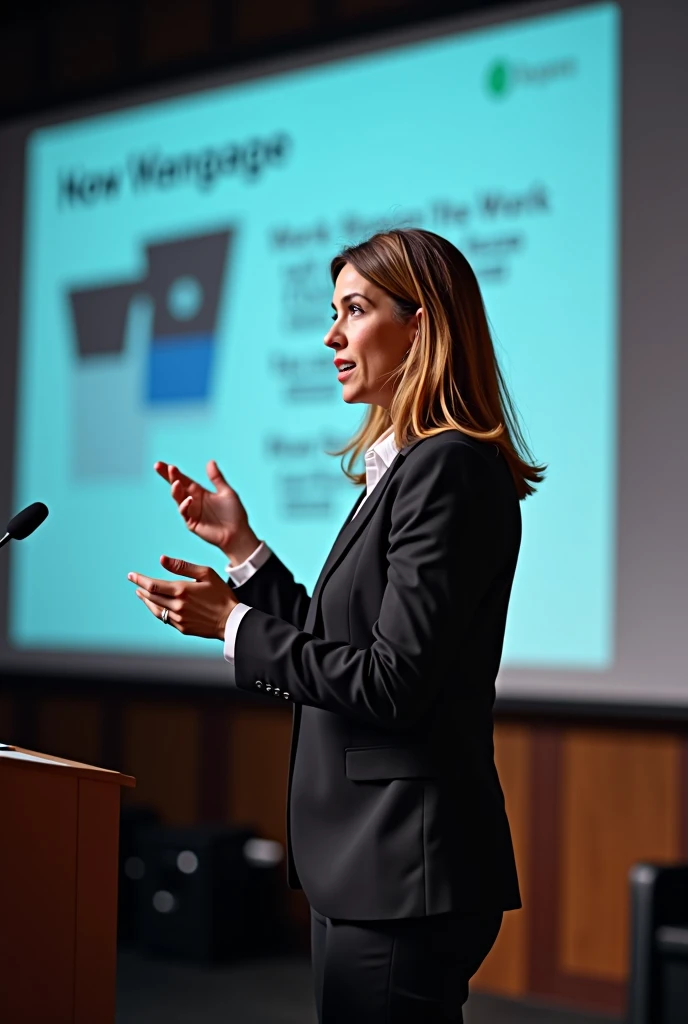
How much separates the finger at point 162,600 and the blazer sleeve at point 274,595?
0.28 metres

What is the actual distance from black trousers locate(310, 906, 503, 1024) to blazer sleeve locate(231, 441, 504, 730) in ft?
0.81

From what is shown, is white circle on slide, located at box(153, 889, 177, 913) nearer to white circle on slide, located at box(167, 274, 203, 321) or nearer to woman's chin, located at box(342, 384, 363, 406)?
white circle on slide, located at box(167, 274, 203, 321)

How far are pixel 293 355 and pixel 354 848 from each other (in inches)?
117

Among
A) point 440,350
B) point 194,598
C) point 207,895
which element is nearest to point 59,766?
point 194,598

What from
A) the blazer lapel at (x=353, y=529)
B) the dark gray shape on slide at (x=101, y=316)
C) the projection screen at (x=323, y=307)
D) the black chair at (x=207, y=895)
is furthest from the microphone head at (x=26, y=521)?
the dark gray shape on slide at (x=101, y=316)

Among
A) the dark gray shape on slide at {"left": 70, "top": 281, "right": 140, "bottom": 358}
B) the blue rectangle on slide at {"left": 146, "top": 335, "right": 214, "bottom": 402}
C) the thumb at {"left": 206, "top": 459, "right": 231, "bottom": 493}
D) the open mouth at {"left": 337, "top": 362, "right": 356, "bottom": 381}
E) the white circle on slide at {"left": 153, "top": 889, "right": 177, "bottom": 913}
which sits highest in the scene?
the dark gray shape on slide at {"left": 70, "top": 281, "right": 140, "bottom": 358}

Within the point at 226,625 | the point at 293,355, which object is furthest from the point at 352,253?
the point at 293,355

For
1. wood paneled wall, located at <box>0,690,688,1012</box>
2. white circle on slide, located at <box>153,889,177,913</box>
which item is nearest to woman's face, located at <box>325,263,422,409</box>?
wood paneled wall, located at <box>0,690,688,1012</box>

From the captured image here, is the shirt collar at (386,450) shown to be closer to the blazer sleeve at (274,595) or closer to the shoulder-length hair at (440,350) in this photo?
the shoulder-length hair at (440,350)

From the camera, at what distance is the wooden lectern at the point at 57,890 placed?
1405mm

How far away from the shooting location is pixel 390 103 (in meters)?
4.07

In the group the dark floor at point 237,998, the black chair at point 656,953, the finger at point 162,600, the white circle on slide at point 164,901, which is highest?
the finger at point 162,600

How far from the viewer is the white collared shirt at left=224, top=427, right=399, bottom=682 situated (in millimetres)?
1487

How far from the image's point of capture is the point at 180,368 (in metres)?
4.56
